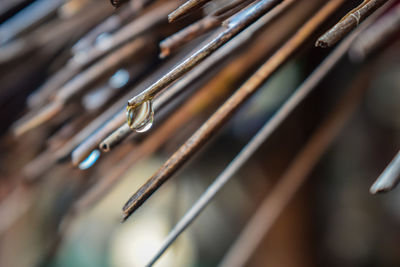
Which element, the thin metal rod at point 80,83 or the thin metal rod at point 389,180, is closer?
the thin metal rod at point 389,180

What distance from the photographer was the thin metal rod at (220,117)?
0.16m

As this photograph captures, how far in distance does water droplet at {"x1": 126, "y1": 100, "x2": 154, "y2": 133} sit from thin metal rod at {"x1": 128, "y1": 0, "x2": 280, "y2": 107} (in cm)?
2

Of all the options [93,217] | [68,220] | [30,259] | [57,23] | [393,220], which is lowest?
[393,220]

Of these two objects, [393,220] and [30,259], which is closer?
[30,259]

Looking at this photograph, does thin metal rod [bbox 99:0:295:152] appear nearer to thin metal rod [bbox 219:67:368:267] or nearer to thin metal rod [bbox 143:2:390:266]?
thin metal rod [bbox 143:2:390:266]

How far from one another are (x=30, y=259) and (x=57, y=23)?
1.37 ft

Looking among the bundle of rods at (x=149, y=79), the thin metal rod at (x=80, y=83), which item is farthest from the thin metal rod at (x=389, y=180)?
the thin metal rod at (x=80, y=83)

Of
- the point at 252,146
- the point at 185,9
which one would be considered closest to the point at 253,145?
the point at 252,146

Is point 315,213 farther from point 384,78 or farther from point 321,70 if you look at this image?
point 321,70

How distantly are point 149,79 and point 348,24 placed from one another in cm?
20

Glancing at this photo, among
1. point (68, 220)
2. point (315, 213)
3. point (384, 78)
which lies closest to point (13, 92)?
point (68, 220)

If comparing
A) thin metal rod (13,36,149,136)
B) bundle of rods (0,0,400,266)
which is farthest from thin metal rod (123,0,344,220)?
thin metal rod (13,36,149,136)

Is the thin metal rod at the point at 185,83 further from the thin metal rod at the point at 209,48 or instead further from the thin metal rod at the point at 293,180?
the thin metal rod at the point at 293,180

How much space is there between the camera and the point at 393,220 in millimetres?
783
